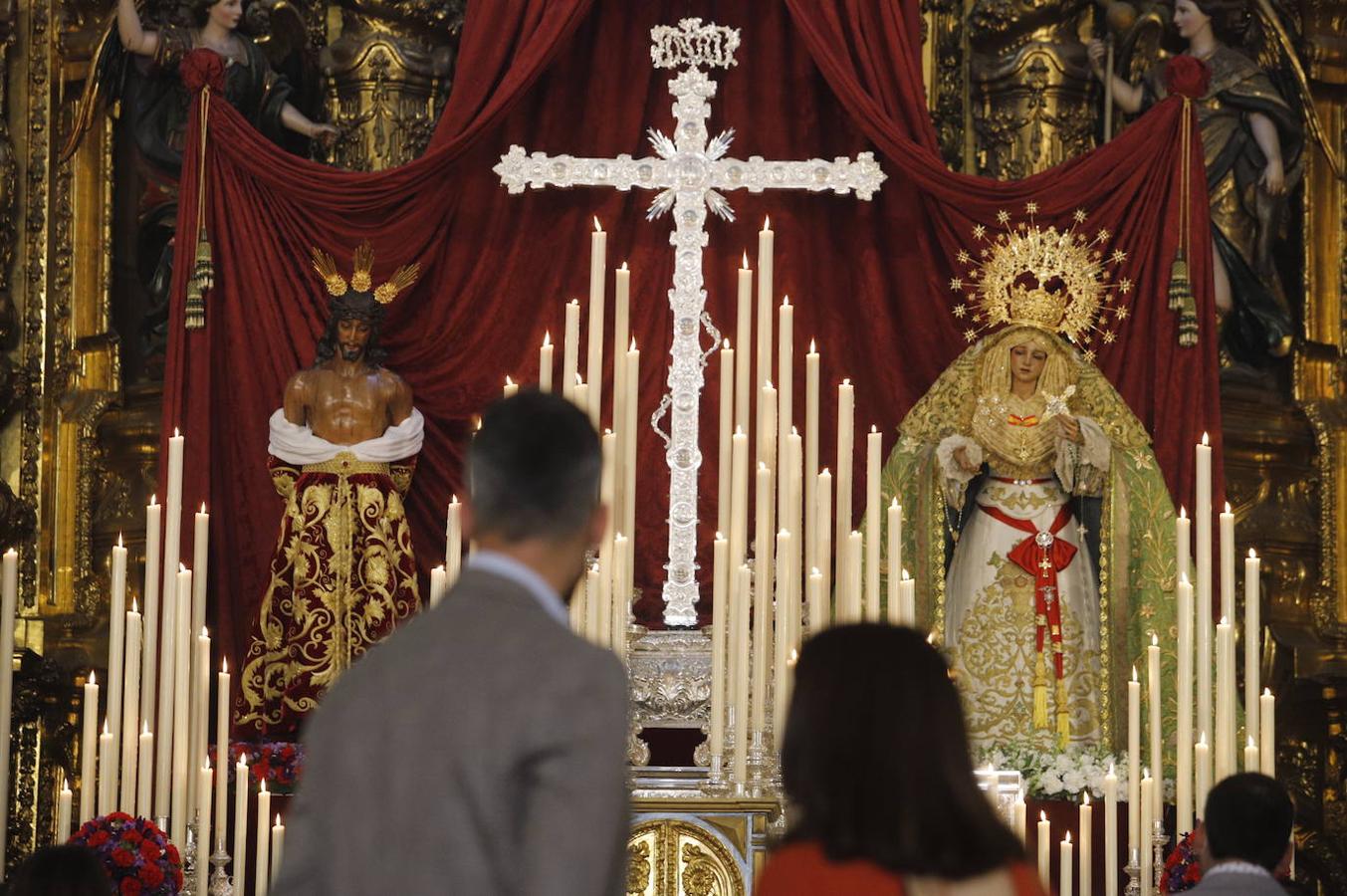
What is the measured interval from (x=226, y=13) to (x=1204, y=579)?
172 inches

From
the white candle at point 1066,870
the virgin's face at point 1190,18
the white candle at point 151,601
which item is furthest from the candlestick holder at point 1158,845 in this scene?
the virgin's face at point 1190,18

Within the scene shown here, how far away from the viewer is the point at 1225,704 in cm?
618

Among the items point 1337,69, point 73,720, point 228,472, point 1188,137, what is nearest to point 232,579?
point 228,472

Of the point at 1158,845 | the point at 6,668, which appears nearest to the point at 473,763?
the point at 6,668

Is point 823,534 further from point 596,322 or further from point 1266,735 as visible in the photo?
point 1266,735

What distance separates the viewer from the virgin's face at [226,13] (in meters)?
8.50

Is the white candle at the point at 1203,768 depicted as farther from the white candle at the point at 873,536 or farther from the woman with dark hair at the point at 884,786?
the woman with dark hair at the point at 884,786

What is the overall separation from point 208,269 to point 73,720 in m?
1.84

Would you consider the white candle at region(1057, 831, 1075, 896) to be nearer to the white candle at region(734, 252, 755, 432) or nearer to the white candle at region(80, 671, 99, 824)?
the white candle at region(734, 252, 755, 432)

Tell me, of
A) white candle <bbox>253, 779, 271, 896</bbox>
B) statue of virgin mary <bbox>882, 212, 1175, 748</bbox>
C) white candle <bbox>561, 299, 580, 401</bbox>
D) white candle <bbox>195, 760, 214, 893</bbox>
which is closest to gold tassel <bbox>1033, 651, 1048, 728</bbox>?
statue of virgin mary <bbox>882, 212, 1175, 748</bbox>

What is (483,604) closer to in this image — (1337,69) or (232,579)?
(232,579)

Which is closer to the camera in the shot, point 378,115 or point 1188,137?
point 1188,137

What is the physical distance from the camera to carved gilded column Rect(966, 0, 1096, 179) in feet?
28.2

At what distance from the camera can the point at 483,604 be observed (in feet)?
8.68
